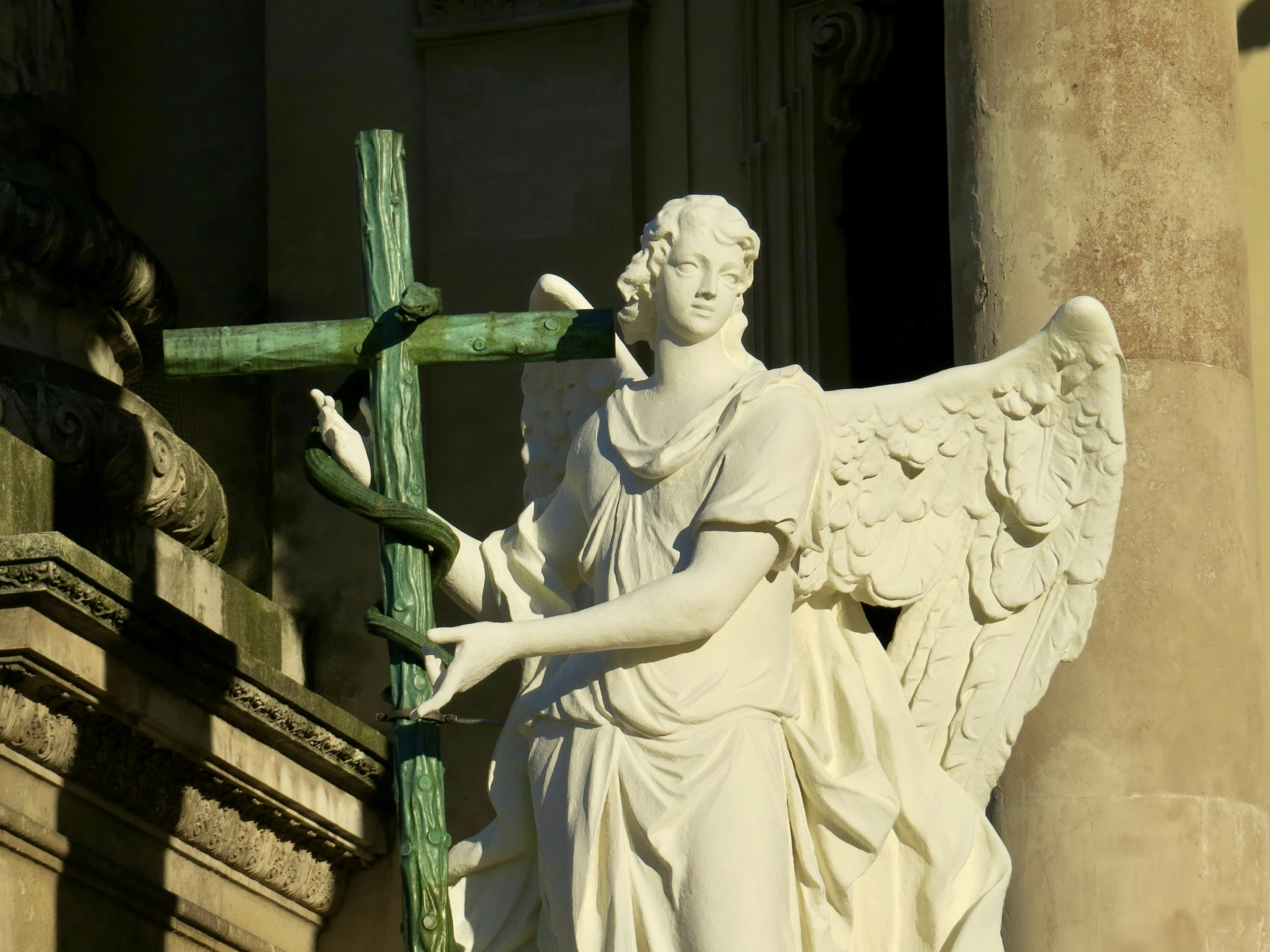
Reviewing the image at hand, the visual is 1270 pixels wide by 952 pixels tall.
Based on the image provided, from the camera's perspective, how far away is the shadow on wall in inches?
406

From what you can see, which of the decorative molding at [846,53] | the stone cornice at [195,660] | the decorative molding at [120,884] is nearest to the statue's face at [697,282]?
the stone cornice at [195,660]

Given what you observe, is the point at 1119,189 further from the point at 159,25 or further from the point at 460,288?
the point at 159,25

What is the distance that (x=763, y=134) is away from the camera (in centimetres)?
1088

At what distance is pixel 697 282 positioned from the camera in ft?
22.1

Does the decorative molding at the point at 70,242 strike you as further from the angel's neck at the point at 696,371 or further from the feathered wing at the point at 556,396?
the angel's neck at the point at 696,371

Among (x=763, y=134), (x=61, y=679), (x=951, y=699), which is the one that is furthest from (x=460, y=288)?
(x=951, y=699)

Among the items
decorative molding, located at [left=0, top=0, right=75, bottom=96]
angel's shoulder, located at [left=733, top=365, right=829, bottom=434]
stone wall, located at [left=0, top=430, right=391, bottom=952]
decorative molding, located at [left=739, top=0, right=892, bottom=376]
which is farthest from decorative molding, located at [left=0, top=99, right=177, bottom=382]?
angel's shoulder, located at [left=733, top=365, right=829, bottom=434]

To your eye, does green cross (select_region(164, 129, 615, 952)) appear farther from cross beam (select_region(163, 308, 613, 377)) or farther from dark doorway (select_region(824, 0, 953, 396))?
dark doorway (select_region(824, 0, 953, 396))

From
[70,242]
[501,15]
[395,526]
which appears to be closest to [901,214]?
[501,15]

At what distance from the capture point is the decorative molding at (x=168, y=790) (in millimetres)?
7977

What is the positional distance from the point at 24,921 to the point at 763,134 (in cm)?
416

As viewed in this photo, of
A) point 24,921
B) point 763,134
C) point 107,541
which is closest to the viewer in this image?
point 24,921

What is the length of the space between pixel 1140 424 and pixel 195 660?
248 cm

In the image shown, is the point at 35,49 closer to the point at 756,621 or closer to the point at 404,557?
the point at 404,557
